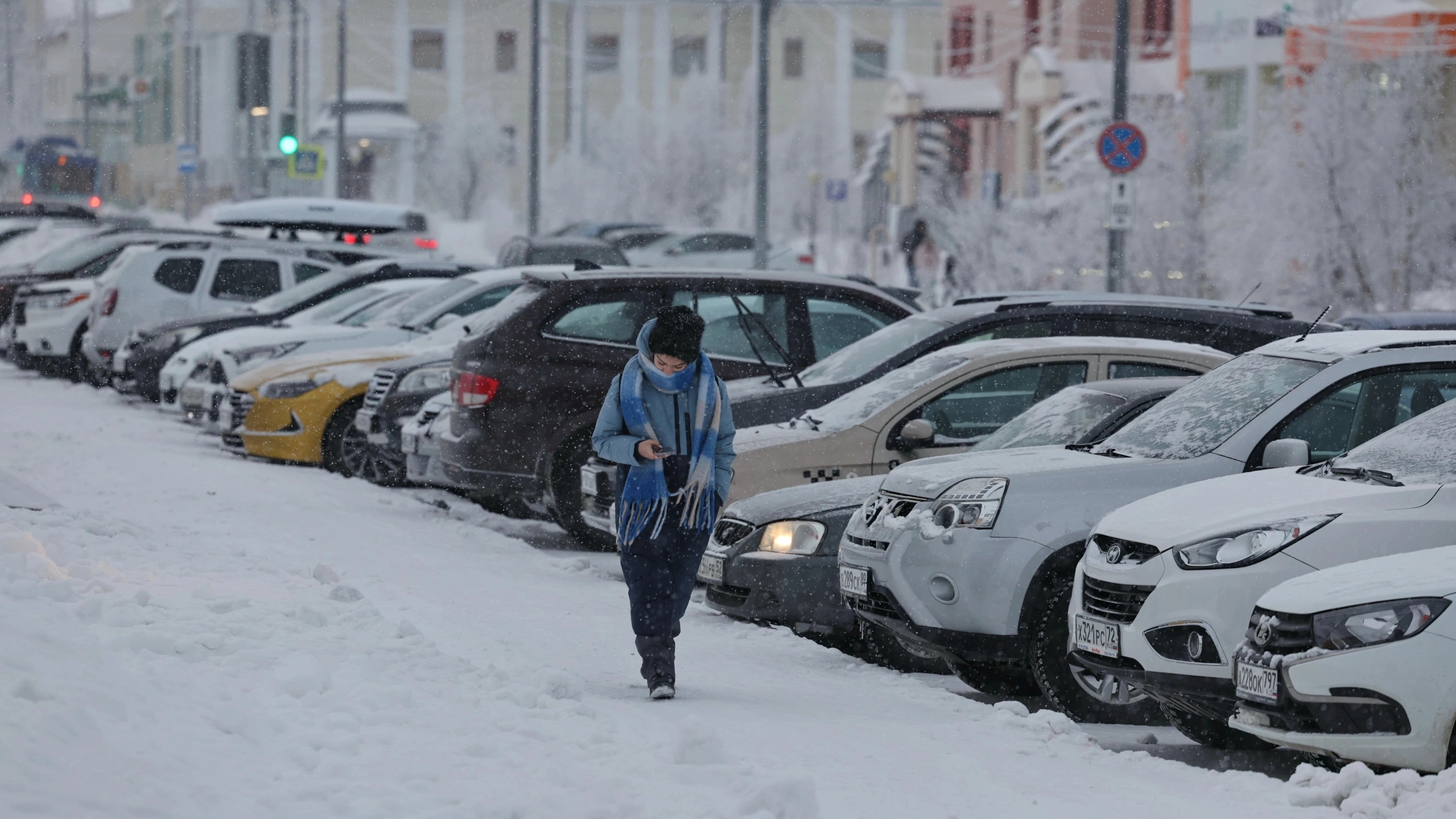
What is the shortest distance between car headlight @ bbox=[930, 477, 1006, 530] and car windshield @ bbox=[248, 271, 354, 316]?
13532 mm

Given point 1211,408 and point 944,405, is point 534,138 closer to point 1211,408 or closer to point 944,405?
point 944,405

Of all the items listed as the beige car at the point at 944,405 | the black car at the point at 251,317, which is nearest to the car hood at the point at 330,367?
the black car at the point at 251,317

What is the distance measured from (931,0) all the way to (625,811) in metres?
83.9

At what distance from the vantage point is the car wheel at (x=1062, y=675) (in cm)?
773

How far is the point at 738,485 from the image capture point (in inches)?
400

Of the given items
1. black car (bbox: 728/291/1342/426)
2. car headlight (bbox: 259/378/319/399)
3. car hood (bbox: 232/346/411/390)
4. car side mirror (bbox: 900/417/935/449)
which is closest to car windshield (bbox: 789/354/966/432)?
car side mirror (bbox: 900/417/935/449)

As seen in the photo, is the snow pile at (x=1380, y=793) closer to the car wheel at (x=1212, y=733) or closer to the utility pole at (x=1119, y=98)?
the car wheel at (x=1212, y=733)

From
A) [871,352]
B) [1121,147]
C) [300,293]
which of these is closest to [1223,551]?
[871,352]

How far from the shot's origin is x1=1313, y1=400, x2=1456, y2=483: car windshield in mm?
6973

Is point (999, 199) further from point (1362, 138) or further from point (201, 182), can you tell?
point (201, 182)

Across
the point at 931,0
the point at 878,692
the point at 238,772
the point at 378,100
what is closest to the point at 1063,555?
the point at 878,692

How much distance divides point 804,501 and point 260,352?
31.4ft

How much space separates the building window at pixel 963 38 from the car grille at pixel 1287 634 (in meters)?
54.6

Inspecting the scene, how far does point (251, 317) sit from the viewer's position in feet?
66.6
